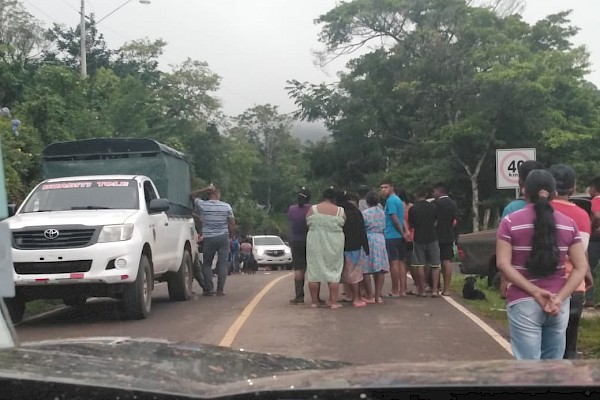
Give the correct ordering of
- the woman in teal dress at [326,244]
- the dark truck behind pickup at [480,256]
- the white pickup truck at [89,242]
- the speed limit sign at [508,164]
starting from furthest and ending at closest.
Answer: the dark truck behind pickup at [480,256], the speed limit sign at [508,164], the woman in teal dress at [326,244], the white pickup truck at [89,242]

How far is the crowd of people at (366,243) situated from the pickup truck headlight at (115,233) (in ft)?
8.81

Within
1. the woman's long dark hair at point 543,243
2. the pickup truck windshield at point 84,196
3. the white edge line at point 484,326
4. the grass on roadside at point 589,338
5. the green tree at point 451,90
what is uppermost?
the green tree at point 451,90

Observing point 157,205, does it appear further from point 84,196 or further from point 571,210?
point 571,210

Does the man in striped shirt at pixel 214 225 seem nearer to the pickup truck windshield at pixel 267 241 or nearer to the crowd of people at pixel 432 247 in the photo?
the crowd of people at pixel 432 247

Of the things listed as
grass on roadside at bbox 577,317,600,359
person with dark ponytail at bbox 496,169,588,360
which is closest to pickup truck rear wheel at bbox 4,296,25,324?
grass on roadside at bbox 577,317,600,359

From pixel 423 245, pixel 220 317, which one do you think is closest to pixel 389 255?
pixel 423 245

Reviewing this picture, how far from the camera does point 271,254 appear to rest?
34.0 m

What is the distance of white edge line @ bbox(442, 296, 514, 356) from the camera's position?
8.46 metres

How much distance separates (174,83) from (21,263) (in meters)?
45.4

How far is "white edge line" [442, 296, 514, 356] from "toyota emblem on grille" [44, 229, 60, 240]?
5.16 meters

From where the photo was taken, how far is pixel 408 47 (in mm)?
39656

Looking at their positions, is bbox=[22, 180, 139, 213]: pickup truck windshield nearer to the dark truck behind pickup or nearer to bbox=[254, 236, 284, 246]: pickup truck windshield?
the dark truck behind pickup

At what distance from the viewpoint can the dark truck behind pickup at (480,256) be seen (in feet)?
47.2

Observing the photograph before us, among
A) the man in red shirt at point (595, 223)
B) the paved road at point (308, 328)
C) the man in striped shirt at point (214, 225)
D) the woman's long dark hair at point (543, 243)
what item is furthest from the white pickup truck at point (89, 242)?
the woman's long dark hair at point (543, 243)
